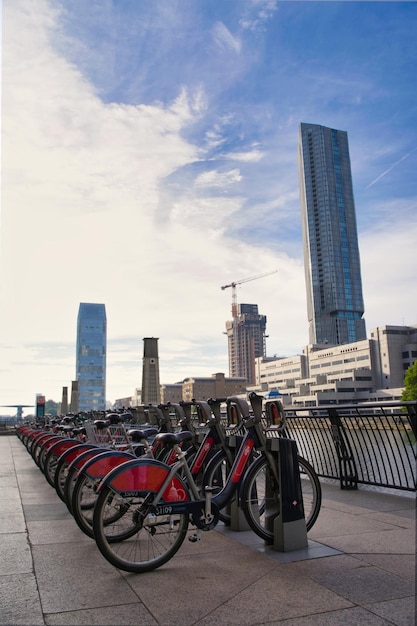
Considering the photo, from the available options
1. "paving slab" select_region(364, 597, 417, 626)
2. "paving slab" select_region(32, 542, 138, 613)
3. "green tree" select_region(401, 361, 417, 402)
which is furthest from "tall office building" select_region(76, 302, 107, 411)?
"paving slab" select_region(364, 597, 417, 626)

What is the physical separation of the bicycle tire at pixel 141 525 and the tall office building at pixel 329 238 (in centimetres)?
15952

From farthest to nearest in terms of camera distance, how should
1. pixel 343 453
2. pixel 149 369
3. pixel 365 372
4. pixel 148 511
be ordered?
pixel 365 372
pixel 149 369
pixel 343 453
pixel 148 511

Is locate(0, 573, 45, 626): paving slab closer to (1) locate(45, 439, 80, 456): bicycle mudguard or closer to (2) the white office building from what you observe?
(1) locate(45, 439, 80, 456): bicycle mudguard

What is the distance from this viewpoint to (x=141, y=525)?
12.2ft

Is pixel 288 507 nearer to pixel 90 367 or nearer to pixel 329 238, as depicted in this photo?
pixel 329 238

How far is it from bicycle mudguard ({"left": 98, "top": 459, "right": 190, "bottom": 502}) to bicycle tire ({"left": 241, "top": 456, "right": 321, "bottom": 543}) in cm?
57

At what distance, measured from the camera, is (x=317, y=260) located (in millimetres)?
171000

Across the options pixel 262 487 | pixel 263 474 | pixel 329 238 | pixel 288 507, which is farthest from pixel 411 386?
pixel 329 238

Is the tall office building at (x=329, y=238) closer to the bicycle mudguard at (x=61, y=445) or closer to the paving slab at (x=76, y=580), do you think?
the bicycle mudguard at (x=61, y=445)

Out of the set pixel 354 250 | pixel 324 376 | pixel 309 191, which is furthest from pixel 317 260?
pixel 324 376

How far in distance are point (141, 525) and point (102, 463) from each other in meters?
0.92

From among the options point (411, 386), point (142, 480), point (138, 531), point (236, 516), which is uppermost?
point (411, 386)

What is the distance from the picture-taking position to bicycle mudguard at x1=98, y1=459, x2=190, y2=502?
364cm

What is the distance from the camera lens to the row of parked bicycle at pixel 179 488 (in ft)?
12.1
